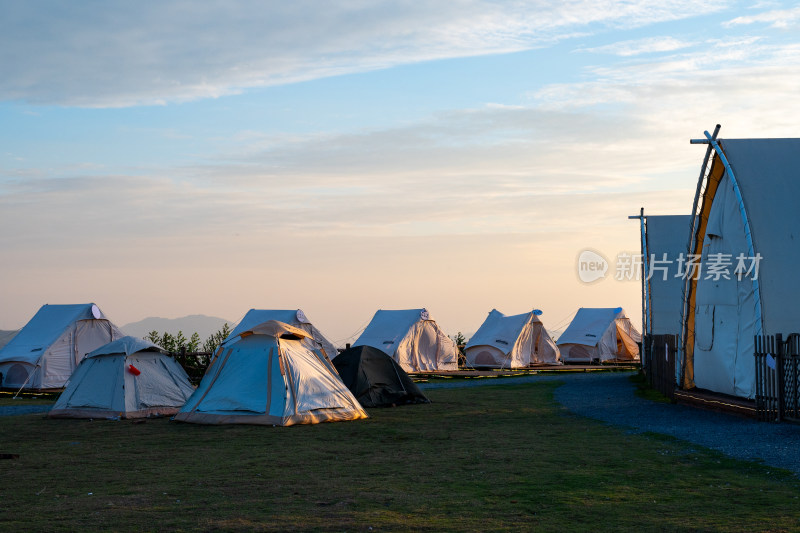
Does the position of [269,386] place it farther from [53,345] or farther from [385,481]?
[53,345]

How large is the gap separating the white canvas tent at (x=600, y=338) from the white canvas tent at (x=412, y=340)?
384 inches

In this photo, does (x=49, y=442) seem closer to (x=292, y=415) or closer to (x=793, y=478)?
(x=292, y=415)

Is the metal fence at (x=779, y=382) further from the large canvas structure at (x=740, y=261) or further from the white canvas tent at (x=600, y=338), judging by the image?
the white canvas tent at (x=600, y=338)

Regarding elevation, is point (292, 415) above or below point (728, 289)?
below

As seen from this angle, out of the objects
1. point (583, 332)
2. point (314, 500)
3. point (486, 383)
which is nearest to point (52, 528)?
point (314, 500)

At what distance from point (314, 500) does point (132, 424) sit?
908 cm

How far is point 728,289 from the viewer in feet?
59.8

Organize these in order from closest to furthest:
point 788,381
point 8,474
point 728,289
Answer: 1. point 8,474
2. point 788,381
3. point 728,289

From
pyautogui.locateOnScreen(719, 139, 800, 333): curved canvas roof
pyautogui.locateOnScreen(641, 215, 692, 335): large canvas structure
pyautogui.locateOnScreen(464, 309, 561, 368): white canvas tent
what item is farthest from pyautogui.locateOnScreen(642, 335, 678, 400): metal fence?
pyautogui.locateOnScreen(464, 309, 561, 368): white canvas tent

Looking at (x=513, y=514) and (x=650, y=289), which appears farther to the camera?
(x=650, y=289)

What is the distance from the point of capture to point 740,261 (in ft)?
56.9

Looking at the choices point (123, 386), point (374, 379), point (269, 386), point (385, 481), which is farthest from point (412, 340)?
point (385, 481)

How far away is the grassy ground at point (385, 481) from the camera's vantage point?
22.5ft

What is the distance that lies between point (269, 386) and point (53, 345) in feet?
45.9
